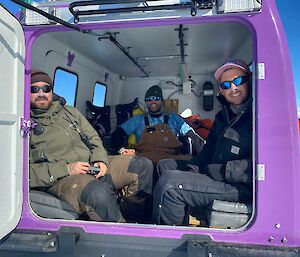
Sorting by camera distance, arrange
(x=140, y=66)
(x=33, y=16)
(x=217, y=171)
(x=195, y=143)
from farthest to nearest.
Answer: (x=140, y=66) < (x=195, y=143) < (x=217, y=171) < (x=33, y=16)

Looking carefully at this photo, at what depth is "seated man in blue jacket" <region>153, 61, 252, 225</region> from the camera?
2133 millimetres

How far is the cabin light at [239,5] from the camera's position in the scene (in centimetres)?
187

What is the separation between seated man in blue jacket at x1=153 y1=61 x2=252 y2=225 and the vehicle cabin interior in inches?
4.5

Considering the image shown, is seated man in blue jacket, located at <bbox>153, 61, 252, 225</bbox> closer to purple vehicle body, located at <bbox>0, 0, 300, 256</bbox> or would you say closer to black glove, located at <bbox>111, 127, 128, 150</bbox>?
purple vehicle body, located at <bbox>0, 0, 300, 256</bbox>

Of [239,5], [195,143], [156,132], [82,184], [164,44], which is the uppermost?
[164,44]

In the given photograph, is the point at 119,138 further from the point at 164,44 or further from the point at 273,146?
the point at 273,146

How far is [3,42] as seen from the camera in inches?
74.0

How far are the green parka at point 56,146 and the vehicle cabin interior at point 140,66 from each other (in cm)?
18

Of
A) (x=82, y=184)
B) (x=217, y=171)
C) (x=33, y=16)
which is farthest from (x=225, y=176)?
(x=33, y=16)

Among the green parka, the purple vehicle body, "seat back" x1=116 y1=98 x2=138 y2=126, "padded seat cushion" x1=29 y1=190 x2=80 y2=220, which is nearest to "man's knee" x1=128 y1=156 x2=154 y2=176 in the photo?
the green parka

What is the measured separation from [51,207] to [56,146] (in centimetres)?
52

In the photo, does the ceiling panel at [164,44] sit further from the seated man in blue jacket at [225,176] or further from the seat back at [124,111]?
the seated man in blue jacket at [225,176]

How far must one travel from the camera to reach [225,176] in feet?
7.09

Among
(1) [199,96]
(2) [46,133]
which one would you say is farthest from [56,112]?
(1) [199,96]
